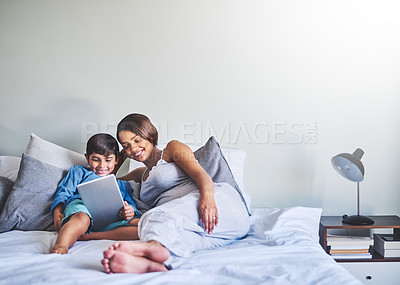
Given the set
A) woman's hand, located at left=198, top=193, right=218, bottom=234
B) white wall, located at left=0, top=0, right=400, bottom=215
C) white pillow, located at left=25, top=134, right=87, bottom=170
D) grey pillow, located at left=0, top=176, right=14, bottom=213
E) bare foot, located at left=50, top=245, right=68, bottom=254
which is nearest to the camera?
bare foot, located at left=50, top=245, right=68, bottom=254

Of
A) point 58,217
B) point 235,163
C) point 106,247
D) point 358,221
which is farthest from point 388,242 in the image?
point 58,217

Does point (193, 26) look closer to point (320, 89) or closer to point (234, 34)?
point (234, 34)

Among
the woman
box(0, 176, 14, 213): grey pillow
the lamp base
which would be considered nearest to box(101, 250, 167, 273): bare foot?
the woman

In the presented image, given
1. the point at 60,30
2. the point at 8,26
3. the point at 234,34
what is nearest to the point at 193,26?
the point at 234,34

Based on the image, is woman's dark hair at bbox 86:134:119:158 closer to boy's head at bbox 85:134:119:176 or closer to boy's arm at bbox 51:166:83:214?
boy's head at bbox 85:134:119:176

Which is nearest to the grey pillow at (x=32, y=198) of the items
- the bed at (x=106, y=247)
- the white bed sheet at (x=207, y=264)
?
the bed at (x=106, y=247)

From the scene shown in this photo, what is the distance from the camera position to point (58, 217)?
6.15 feet

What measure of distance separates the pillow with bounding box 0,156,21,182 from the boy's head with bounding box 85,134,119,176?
541 mm

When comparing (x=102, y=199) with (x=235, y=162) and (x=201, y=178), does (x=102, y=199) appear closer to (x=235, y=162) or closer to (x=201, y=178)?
(x=201, y=178)

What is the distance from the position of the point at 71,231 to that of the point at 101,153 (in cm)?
56

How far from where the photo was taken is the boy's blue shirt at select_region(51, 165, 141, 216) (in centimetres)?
196

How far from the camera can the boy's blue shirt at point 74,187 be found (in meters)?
1.96

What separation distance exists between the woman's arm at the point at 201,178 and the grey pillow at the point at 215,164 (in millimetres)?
151

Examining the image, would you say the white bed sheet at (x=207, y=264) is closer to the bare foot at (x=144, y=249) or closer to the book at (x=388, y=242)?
the bare foot at (x=144, y=249)
